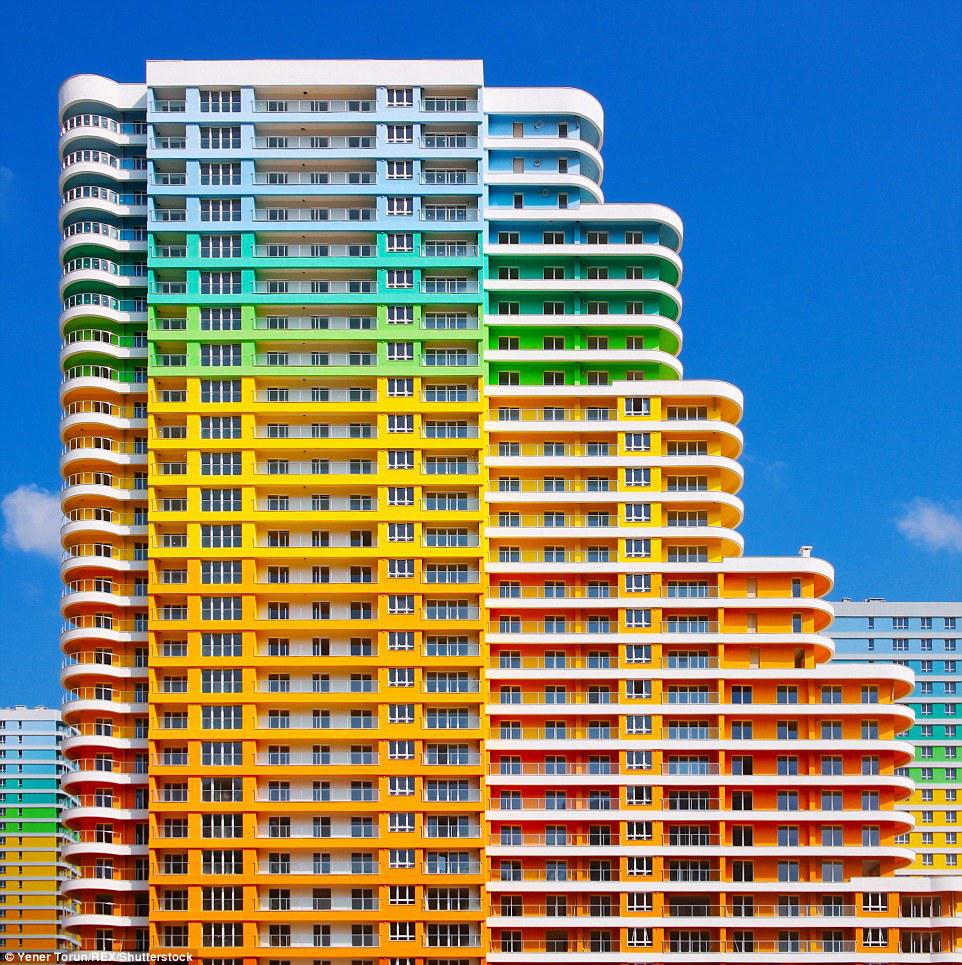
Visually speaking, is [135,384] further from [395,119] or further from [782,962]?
[782,962]

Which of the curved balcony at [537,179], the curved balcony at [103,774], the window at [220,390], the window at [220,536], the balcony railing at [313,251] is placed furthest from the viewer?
the curved balcony at [537,179]

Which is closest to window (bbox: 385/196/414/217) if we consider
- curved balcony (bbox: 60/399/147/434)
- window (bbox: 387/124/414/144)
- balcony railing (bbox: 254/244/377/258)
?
balcony railing (bbox: 254/244/377/258)

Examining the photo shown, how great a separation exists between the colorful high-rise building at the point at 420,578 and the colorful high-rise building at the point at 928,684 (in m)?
46.8

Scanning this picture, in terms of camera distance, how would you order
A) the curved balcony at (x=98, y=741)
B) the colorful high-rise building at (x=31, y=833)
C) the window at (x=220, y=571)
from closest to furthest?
1. the curved balcony at (x=98, y=741)
2. the window at (x=220, y=571)
3. the colorful high-rise building at (x=31, y=833)

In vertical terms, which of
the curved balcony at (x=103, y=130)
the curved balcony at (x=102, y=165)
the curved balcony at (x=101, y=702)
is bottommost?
the curved balcony at (x=101, y=702)

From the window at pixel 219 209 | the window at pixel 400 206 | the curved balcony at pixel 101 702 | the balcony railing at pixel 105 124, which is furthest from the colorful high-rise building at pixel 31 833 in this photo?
the window at pixel 400 206

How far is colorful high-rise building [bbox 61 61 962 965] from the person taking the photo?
93.8 meters

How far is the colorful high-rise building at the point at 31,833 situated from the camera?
17900 centimetres

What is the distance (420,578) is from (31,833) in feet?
338

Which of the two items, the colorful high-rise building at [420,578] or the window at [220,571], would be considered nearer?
the colorful high-rise building at [420,578]

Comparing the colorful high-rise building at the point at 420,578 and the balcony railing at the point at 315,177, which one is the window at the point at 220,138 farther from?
the balcony railing at the point at 315,177

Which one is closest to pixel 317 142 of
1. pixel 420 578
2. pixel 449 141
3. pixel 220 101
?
pixel 220 101

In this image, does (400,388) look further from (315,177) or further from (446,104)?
(446,104)

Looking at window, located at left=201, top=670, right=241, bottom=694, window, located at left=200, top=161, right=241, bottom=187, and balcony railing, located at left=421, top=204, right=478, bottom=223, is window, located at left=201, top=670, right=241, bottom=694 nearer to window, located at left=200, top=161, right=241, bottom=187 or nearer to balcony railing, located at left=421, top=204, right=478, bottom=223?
window, located at left=200, top=161, right=241, bottom=187
